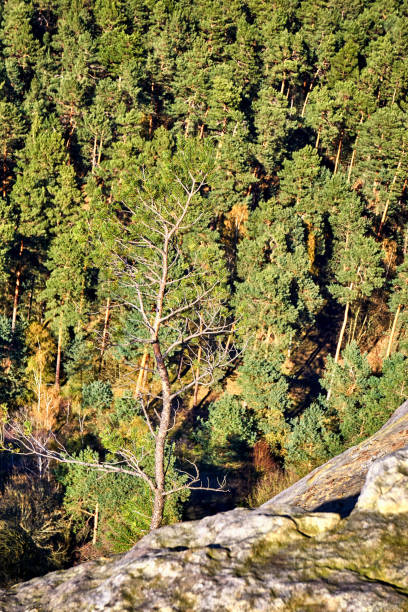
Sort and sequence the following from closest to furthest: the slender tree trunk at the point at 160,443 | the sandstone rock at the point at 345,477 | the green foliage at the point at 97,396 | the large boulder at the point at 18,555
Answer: the sandstone rock at the point at 345,477, the slender tree trunk at the point at 160,443, the large boulder at the point at 18,555, the green foliage at the point at 97,396

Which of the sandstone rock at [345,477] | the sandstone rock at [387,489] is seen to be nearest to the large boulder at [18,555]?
the sandstone rock at [345,477]

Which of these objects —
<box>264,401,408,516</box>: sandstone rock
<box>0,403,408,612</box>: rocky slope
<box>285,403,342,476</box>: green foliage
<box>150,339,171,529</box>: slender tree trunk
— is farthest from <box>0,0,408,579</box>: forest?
<box>0,403,408,612</box>: rocky slope

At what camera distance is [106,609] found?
146 inches

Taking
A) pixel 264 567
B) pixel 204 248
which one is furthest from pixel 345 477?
pixel 204 248

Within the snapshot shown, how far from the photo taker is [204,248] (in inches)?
1054

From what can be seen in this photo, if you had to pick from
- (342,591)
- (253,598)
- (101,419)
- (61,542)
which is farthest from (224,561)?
(101,419)

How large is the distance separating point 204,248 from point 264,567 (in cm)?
2346

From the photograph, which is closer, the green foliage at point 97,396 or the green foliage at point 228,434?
the green foliage at point 228,434

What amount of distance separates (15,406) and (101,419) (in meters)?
6.62

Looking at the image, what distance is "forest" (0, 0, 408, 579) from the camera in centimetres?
3086

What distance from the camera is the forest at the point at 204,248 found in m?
30.9

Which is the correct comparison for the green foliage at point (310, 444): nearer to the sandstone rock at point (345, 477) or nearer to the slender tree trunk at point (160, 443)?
the sandstone rock at point (345, 477)

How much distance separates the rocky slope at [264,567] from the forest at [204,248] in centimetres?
1319

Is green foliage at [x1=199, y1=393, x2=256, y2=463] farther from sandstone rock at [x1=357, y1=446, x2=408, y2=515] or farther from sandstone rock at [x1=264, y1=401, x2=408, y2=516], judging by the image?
sandstone rock at [x1=357, y1=446, x2=408, y2=515]
